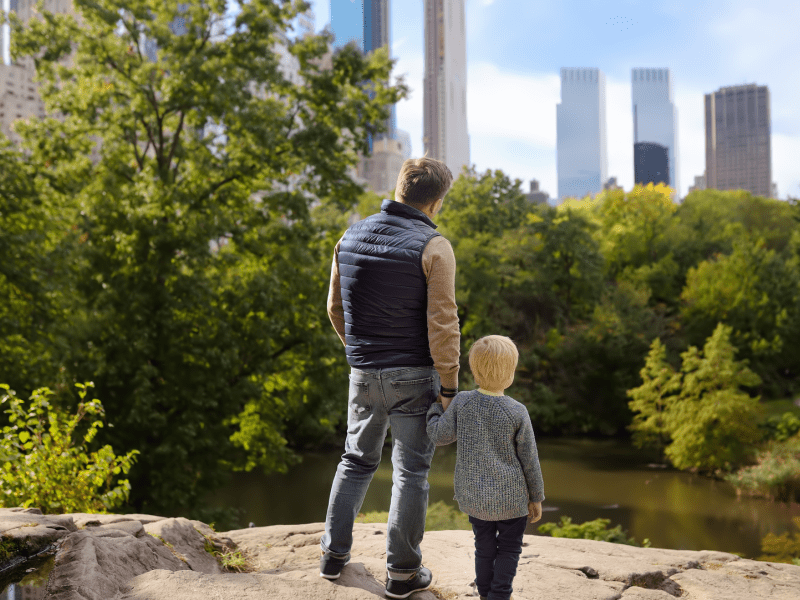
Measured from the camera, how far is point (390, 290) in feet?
9.25

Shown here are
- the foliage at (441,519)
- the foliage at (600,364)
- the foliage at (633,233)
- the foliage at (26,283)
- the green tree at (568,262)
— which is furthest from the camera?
the foliage at (633,233)

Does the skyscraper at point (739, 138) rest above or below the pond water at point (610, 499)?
above

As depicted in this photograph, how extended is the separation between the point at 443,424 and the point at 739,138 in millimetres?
105971

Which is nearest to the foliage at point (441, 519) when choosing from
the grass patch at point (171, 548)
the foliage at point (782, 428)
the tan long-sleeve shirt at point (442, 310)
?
the grass patch at point (171, 548)

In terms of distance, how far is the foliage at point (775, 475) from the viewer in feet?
47.6

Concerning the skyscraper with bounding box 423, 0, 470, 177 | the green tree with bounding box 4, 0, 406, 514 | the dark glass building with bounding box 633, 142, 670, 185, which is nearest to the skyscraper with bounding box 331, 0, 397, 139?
the green tree with bounding box 4, 0, 406, 514

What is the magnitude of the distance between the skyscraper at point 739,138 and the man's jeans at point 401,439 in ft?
332

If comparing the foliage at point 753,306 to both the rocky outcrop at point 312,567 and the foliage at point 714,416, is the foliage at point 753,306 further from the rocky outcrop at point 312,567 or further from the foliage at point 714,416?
the rocky outcrop at point 312,567

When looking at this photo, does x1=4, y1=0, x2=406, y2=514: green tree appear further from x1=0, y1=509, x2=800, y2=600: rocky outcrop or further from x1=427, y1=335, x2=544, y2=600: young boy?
x1=427, y1=335, x2=544, y2=600: young boy

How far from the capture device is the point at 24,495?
13.8 feet

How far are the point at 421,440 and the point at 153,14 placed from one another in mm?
11065

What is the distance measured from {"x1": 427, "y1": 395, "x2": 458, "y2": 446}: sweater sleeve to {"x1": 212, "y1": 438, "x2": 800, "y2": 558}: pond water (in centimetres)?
839

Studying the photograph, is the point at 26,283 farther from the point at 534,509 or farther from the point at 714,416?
the point at 714,416

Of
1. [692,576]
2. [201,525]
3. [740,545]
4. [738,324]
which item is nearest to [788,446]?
[740,545]
